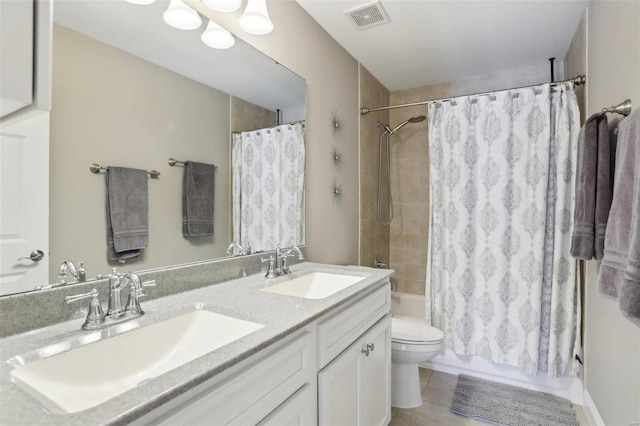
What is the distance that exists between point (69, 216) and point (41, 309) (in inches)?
10.5

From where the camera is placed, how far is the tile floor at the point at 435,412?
6.36 feet

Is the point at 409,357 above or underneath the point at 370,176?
underneath

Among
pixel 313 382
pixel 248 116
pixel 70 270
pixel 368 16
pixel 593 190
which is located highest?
pixel 368 16

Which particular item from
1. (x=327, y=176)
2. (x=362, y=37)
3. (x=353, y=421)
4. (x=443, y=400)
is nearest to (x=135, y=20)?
(x=327, y=176)

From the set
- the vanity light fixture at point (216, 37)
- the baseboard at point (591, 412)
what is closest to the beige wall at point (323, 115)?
the vanity light fixture at point (216, 37)

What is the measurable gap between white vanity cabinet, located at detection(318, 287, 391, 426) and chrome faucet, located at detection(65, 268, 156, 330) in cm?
58

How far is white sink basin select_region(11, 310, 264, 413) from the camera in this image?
71 cm

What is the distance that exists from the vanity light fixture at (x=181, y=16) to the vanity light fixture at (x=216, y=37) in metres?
0.06

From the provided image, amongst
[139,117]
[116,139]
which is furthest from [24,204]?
[139,117]

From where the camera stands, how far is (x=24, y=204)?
886 mm

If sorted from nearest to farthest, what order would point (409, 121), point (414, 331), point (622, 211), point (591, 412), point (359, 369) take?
point (622, 211)
point (359, 369)
point (591, 412)
point (414, 331)
point (409, 121)

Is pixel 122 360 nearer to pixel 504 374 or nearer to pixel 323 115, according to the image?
pixel 323 115

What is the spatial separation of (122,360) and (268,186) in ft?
3.46

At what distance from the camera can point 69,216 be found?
3.26ft
